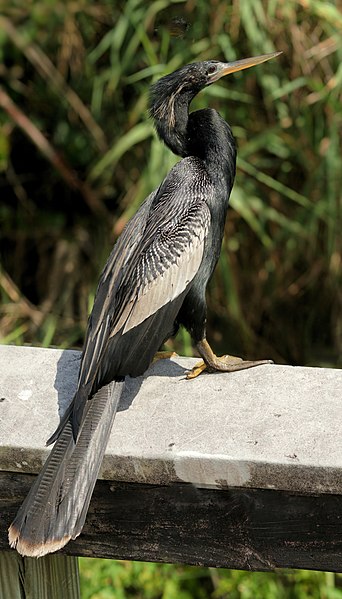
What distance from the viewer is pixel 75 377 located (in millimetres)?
1400

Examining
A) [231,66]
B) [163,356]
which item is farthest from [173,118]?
[163,356]

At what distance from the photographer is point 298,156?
3.04 meters

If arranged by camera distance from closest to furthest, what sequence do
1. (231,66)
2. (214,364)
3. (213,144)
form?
(214,364), (213,144), (231,66)

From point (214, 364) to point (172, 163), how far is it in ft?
4.90

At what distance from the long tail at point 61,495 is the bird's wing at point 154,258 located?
1.05 ft

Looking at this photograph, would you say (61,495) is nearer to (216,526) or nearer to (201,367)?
(216,526)

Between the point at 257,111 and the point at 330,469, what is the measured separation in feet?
7.57

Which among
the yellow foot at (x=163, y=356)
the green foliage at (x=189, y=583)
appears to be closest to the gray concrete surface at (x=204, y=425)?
the yellow foot at (x=163, y=356)

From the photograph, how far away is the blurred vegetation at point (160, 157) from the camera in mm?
2965

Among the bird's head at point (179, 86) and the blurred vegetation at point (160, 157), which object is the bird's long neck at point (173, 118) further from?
the blurred vegetation at point (160, 157)

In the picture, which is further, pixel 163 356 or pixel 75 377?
pixel 163 356

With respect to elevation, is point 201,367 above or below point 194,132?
below

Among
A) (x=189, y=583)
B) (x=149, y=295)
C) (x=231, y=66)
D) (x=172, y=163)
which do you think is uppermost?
(x=231, y=66)

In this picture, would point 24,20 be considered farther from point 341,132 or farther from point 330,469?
point 330,469
